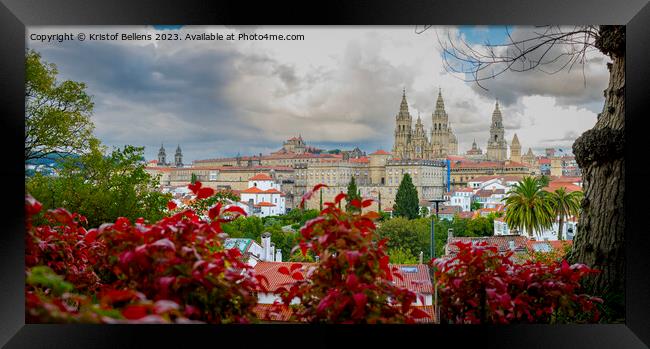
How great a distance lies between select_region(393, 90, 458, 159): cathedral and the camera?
3.24 m

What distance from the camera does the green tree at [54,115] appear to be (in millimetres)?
3086

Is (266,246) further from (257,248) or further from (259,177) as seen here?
(259,177)

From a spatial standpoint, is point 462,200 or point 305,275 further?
point 462,200

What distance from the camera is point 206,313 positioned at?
208 centimetres

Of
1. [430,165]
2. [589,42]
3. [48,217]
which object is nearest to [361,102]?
[430,165]

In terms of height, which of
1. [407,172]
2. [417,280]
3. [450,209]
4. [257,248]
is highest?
[407,172]

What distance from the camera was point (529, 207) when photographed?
3275 mm

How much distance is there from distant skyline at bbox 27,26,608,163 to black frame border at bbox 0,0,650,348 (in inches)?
20.8

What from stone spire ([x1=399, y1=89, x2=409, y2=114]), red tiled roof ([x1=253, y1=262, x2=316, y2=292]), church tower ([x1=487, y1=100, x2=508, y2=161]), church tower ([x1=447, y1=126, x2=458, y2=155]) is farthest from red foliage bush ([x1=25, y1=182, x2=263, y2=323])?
church tower ([x1=487, y1=100, x2=508, y2=161])

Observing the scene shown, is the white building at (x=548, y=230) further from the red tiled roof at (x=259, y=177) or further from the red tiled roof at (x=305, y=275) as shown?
the red tiled roof at (x=259, y=177)

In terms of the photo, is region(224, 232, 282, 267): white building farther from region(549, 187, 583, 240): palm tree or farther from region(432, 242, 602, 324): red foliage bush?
region(549, 187, 583, 240): palm tree

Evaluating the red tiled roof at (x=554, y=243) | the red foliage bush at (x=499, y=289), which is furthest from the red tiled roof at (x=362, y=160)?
the red tiled roof at (x=554, y=243)
